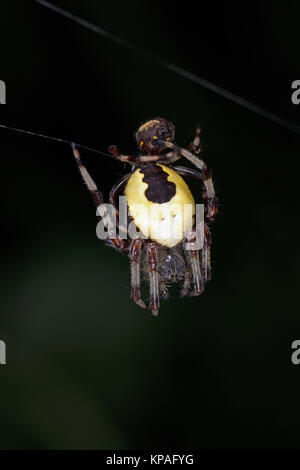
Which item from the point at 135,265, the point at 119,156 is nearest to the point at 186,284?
the point at 135,265

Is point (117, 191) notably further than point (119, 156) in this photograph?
Yes

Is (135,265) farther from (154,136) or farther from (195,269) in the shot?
(154,136)

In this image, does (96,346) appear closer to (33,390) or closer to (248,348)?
(33,390)

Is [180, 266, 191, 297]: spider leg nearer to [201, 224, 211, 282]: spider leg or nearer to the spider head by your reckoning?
[201, 224, 211, 282]: spider leg

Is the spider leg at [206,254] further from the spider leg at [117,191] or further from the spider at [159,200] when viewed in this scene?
the spider leg at [117,191]

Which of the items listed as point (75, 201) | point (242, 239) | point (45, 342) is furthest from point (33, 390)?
point (242, 239)

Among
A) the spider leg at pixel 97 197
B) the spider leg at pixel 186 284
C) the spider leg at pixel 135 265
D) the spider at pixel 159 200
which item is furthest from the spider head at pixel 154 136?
the spider leg at pixel 186 284

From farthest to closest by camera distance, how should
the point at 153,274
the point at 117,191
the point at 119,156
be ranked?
the point at 153,274, the point at 117,191, the point at 119,156
